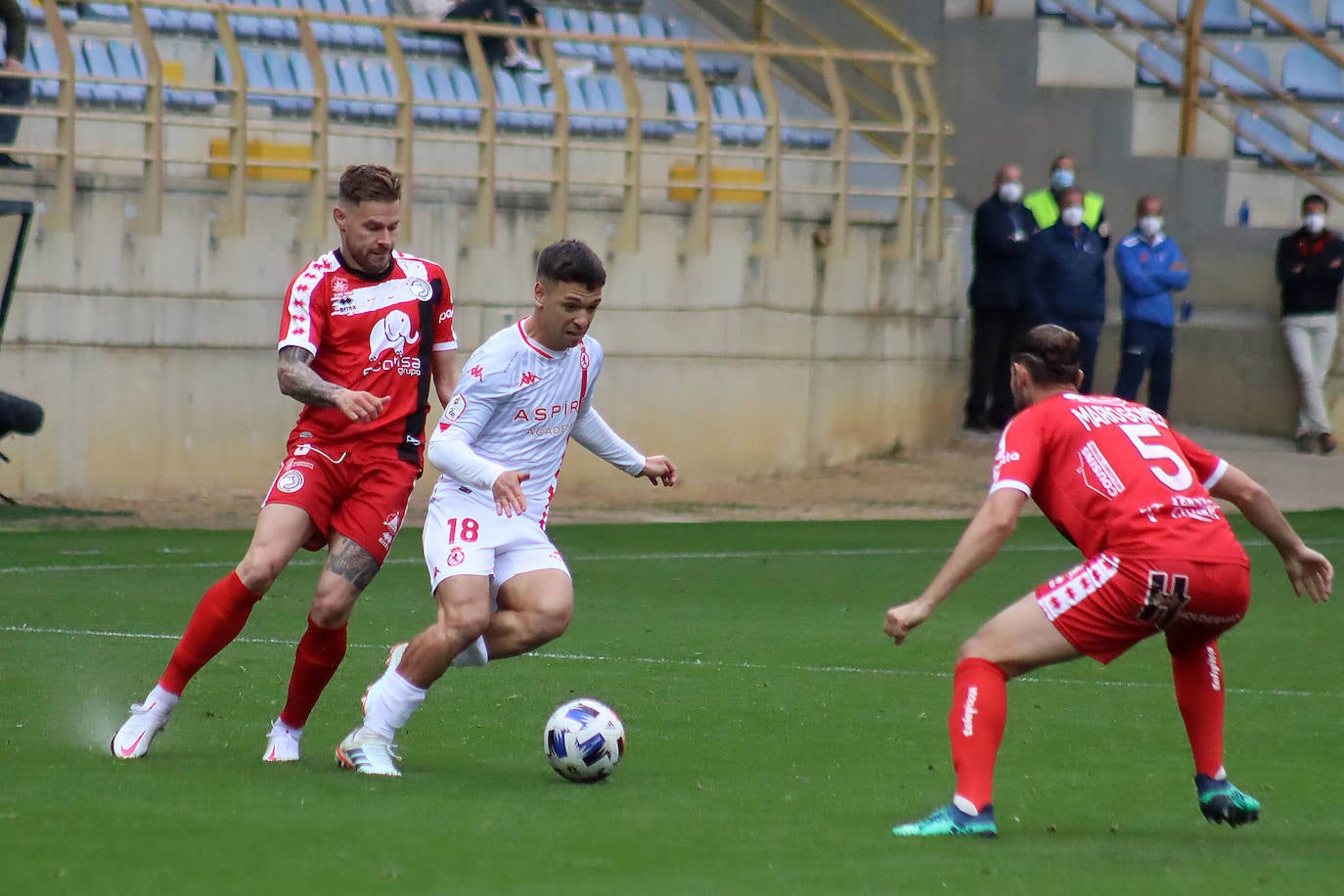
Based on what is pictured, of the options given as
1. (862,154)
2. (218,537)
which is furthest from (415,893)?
(862,154)

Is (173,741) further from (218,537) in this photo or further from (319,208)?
(319,208)

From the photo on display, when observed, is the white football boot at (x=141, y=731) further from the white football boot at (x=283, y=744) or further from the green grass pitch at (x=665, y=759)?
the white football boot at (x=283, y=744)

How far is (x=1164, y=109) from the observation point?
22609mm

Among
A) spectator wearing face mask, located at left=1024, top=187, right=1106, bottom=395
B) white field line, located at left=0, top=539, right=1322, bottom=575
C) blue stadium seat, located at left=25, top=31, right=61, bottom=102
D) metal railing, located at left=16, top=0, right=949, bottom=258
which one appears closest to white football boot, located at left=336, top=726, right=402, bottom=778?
white field line, located at left=0, top=539, right=1322, bottom=575

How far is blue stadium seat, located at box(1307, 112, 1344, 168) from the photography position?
74.3ft

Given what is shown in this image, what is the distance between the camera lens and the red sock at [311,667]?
22.3 feet

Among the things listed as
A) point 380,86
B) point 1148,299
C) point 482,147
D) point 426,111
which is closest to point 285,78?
point 380,86

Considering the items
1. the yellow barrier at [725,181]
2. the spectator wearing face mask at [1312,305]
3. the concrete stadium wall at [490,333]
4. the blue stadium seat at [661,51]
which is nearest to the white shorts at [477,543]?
the concrete stadium wall at [490,333]

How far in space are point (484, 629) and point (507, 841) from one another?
109 centimetres

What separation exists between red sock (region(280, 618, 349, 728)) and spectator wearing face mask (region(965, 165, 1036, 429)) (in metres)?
12.9

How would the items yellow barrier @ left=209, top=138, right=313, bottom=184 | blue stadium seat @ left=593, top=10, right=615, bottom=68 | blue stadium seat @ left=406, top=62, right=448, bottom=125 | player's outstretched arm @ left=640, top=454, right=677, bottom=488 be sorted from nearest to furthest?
player's outstretched arm @ left=640, top=454, right=677, bottom=488
yellow barrier @ left=209, top=138, right=313, bottom=184
blue stadium seat @ left=406, top=62, right=448, bottom=125
blue stadium seat @ left=593, top=10, right=615, bottom=68

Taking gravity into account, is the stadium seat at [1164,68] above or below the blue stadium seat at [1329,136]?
above

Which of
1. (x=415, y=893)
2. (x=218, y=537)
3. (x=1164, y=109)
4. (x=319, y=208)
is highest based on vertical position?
(x=1164, y=109)

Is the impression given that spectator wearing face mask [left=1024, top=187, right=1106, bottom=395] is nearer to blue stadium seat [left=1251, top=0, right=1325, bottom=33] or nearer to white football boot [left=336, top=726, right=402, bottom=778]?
blue stadium seat [left=1251, top=0, right=1325, bottom=33]
